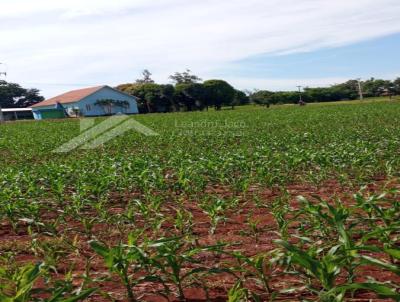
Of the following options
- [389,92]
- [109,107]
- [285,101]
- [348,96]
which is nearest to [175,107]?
[109,107]

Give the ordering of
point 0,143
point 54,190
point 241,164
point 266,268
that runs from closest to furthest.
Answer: point 266,268 < point 54,190 < point 241,164 < point 0,143

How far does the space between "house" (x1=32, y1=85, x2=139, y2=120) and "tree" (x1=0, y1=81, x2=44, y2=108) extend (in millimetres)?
19222

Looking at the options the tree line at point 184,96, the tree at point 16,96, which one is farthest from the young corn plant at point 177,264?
the tree at point 16,96

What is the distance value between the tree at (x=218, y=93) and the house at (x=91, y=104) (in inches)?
471

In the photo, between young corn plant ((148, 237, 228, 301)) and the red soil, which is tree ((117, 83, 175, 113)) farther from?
young corn plant ((148, 237, 228, 301))

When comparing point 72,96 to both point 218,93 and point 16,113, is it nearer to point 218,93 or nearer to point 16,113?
point 16,113

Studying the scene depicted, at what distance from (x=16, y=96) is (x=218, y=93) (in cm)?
4494

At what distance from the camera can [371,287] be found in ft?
5.82

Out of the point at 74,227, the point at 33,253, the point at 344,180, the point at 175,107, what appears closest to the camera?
the point at 33,253

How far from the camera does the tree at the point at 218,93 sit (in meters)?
70.0

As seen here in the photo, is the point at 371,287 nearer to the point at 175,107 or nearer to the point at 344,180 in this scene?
the point at 344,180

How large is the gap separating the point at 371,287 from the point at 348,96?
81.1 metres

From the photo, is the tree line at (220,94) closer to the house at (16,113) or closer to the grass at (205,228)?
the house at (16,113)

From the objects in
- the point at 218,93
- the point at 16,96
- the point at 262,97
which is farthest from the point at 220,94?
the point at 16,96
